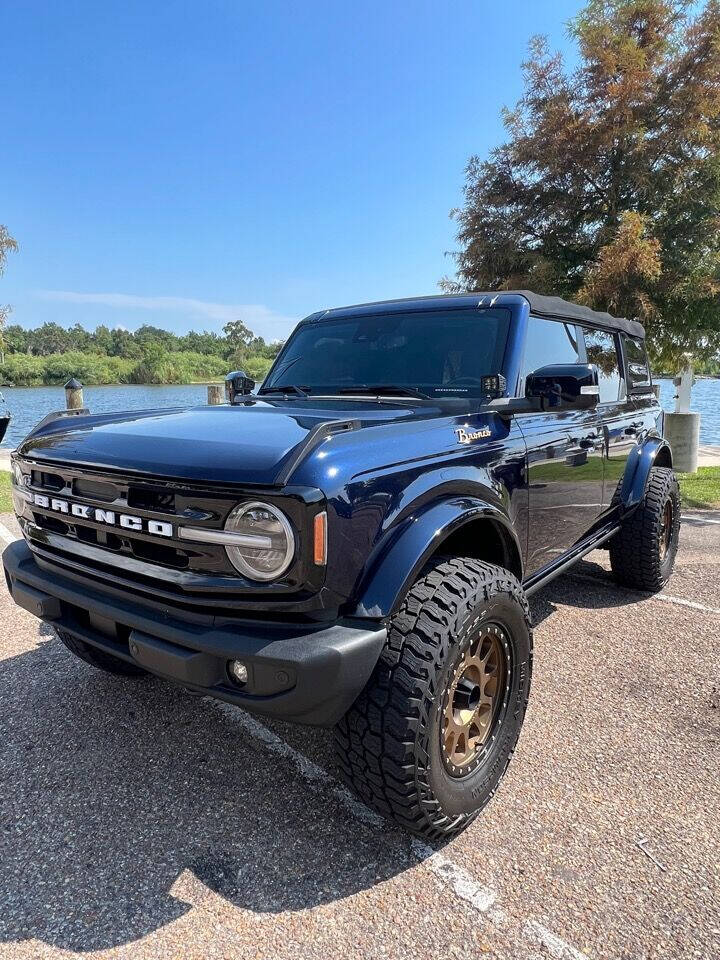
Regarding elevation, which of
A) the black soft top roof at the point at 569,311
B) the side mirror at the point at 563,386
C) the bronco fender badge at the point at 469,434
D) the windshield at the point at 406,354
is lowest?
the bronco fender badge at the point at 469,434

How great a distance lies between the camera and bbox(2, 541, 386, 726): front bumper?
65.3 inches

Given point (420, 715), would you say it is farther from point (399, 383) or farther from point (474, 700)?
point (399, 383)

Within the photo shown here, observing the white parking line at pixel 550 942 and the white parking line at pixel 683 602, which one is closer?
the white parking line at pixel 550 942

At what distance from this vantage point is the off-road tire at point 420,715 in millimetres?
1815

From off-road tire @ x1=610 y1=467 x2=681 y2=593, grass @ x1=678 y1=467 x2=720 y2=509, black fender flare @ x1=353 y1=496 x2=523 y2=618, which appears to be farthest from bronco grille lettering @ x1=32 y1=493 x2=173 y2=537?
grass @ x1=678 y1=467 x2=720 y2=509

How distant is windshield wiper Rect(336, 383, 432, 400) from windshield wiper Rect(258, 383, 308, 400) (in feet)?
0.73

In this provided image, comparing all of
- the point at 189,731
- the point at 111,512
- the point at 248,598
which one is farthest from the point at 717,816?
the point at 111,512

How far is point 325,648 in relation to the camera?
1.66m

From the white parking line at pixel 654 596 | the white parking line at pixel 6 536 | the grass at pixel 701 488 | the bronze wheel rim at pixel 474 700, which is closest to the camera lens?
the bronze wheel rim at pixel 474 700

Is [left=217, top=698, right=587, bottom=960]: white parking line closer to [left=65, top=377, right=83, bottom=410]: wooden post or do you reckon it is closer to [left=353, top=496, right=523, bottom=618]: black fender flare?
[left=353, top=496, right=523, bottom=618]: black fender flare

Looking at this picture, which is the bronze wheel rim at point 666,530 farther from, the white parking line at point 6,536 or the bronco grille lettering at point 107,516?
the white parking line at point 6,536

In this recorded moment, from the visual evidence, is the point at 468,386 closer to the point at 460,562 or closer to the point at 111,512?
the point at 460,562

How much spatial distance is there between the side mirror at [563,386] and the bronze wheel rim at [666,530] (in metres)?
2.11

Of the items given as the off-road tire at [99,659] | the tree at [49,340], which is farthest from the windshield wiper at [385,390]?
the tree at [49,340]
